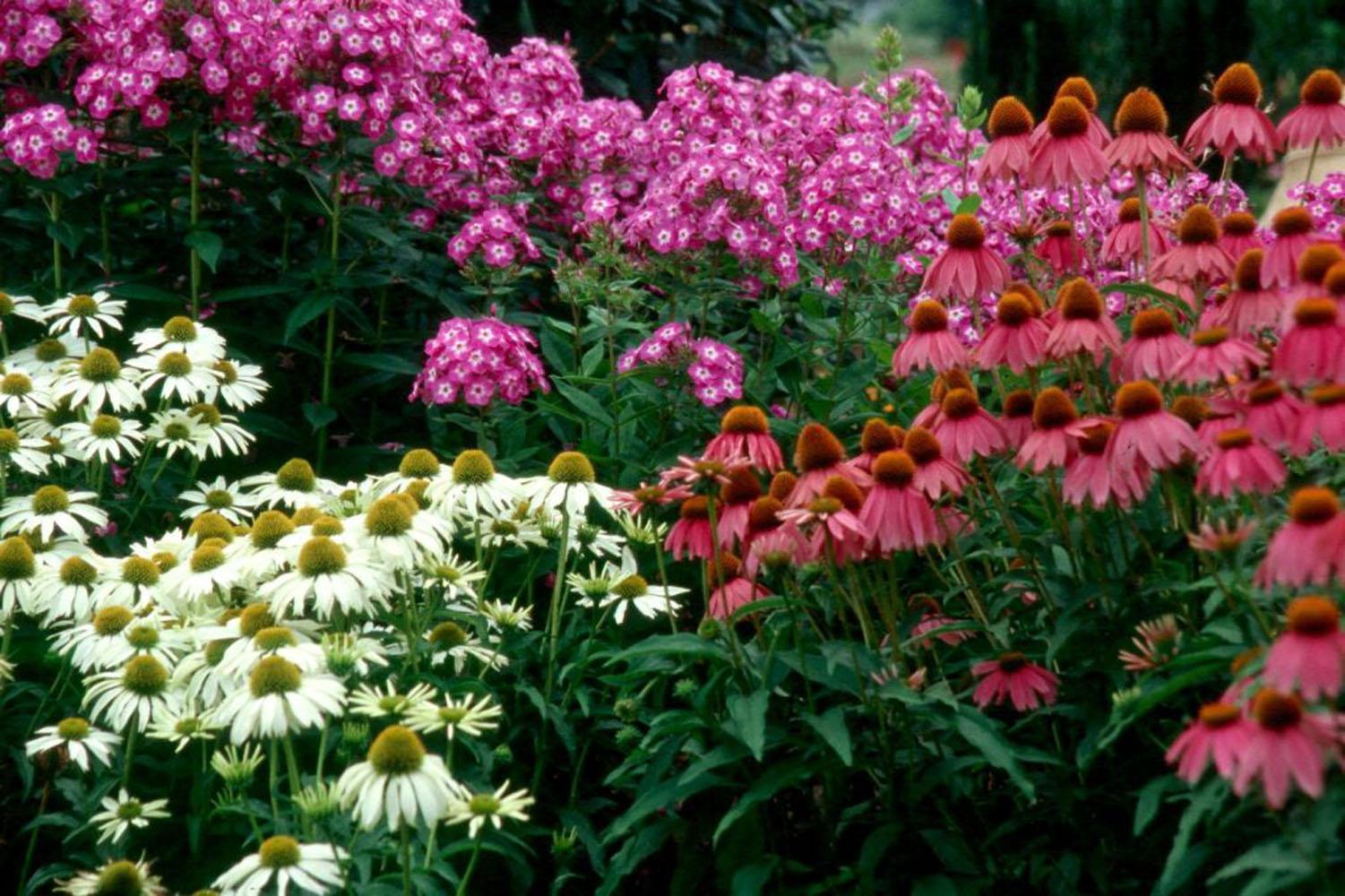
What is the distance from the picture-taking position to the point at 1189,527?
2.57 meters

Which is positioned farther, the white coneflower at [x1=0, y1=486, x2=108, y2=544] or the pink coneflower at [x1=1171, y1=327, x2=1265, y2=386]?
the white coneflower at [x1=0, y1=486, x2=108, y2=544]

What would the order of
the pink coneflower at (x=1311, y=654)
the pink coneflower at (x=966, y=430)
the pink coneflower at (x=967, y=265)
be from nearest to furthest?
the pink coneflower at (x=1311, y=654) < the pink coneflower at (x=966, y=430) < the pink coneflower at (x=967, y=265)

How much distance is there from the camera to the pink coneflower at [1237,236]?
2.66 meters

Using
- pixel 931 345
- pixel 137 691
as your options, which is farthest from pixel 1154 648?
pixel 137 691

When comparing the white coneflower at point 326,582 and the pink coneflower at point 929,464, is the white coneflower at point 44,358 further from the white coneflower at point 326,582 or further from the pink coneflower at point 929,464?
the pink coneflower at point 929,464

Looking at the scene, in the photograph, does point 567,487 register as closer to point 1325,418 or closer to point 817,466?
point 817,466

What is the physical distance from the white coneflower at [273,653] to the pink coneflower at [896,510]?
784 millimetres

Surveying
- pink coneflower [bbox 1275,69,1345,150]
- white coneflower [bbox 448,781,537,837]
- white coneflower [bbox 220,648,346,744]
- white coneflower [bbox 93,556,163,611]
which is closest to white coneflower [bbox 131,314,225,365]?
white coneflower [bbox 93,556,163,611]

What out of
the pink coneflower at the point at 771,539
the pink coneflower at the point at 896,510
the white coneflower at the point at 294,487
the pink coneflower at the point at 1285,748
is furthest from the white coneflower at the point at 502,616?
the pink coneflower at the point at 1285,748

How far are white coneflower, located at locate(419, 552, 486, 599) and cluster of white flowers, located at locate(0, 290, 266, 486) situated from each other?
2.25ft

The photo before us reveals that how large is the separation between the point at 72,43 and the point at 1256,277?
276 cm

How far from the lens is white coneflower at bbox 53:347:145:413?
3287 mm

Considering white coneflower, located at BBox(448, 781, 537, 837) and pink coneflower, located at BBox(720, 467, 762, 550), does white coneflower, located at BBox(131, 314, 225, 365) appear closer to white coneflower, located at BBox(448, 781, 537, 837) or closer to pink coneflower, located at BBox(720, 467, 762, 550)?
pink coneflower, located at BBox(720, 467, 762, 550)

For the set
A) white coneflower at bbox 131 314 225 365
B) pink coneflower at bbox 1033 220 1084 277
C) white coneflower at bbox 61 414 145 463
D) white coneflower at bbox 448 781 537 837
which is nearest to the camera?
white coneflower at bbox 448 781 537 837
